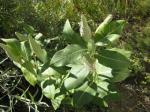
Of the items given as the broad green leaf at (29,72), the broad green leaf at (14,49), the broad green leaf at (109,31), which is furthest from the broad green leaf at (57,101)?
the broad green leaf at (109,31)

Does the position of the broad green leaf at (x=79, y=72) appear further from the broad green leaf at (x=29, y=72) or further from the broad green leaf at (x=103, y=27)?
the broad green leaf at (x=29, y=72)

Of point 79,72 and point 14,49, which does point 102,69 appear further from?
point 14,49

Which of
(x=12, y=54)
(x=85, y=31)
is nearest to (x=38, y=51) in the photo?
(x=12, y=54)

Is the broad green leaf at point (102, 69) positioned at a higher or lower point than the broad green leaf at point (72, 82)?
higher

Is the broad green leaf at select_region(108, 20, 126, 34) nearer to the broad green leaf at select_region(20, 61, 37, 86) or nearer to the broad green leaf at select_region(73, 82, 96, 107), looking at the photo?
the broad green leaf at select_region(73, 82, 96, 107)

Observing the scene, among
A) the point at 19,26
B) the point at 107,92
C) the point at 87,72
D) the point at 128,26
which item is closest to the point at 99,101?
the point at 107,92
